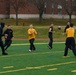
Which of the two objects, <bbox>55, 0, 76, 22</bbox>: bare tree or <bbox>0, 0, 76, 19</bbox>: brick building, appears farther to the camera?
<bbox>0, 0, 76, 19</bbox>: brick building

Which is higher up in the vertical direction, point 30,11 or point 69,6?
point 69,6

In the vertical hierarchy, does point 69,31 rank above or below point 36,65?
above

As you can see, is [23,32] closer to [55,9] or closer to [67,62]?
[67,62]

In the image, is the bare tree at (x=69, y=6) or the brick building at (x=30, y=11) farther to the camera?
the brick building at (x=30, y=11)

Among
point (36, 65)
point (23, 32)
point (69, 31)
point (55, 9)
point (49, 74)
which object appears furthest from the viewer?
point (55, 9)

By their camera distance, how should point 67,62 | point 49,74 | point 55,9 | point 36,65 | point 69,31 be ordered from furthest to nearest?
point 55,9
point 69,31
point 67,62
point 36,65
point 49,74

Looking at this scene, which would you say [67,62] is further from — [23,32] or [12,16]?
[12,16]

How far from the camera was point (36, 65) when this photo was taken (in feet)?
51.2

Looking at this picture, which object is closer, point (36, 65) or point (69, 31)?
point (36, 65)

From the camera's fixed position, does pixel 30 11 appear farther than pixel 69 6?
Yes

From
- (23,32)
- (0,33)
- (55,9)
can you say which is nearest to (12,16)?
(55,9)

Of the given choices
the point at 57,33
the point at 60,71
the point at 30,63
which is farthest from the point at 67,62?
the point at 57,33

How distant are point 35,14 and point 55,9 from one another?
797cm

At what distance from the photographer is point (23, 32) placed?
1790 inches
